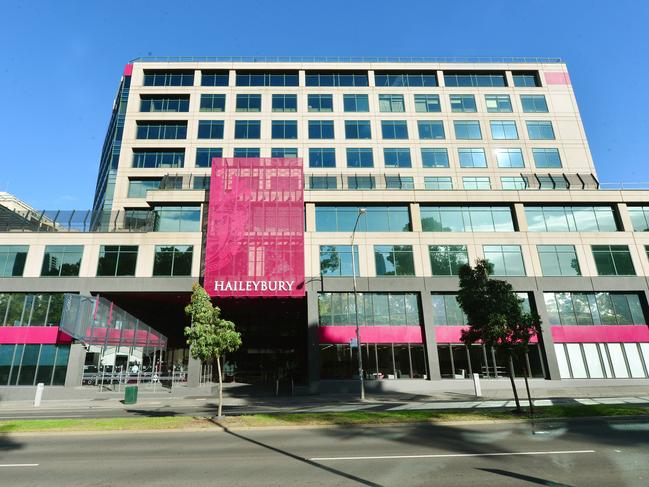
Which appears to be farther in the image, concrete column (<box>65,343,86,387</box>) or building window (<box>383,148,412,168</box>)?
building window (<box>383,148,412,168</box>)

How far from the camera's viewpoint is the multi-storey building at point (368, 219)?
33.1 meters

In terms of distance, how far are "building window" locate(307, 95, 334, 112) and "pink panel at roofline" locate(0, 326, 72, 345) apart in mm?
33520

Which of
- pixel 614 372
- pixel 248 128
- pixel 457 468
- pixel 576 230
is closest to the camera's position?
pixel 457 468

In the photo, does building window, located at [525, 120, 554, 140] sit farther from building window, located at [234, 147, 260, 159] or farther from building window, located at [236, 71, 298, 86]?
building window, located at [234, 147, 260, 159]

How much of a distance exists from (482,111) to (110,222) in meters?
42.1

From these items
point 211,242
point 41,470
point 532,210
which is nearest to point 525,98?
point 532,210

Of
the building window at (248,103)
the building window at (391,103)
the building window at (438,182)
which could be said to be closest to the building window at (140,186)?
the building window at (248,103)

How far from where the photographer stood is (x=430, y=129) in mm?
43469

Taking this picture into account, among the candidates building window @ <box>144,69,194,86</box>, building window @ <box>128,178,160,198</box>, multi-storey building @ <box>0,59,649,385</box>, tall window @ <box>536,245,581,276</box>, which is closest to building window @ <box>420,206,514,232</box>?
multi-storey building @ <box>0,59,649,385</box>

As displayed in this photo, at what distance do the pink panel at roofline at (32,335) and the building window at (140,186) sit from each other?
601 inches

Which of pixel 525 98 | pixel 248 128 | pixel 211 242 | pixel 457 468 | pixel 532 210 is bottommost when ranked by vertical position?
pixel 457 468

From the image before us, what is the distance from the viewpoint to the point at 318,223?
36.6m

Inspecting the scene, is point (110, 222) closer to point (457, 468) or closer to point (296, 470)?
point (296, 470)

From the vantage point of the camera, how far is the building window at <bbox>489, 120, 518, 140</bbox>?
43.1 metres
